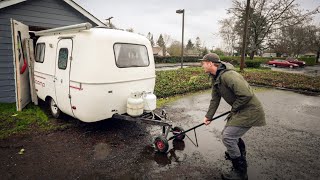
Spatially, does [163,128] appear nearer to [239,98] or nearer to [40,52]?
[239,98]

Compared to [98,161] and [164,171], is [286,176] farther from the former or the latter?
[98,161]

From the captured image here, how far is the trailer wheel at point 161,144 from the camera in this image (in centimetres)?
463

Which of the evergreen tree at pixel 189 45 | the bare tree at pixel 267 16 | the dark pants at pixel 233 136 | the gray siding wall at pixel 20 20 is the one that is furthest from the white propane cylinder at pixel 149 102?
the evergreen tree at pixel 189 45

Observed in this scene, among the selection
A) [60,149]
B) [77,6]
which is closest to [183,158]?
[60,149]

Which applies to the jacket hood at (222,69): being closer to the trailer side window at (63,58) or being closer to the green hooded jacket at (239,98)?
the green hooded jacket at (239,98)

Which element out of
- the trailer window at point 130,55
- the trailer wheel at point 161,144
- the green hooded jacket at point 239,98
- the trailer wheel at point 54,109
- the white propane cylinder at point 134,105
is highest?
the trailer window at point 130,55

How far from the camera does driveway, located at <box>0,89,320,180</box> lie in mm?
4039

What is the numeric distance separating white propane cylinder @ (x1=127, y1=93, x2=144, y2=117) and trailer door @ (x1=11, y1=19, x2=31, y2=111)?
4.05m

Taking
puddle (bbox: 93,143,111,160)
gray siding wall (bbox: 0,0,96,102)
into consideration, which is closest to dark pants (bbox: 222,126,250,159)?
puddle (bbox: 93,143,111,160)

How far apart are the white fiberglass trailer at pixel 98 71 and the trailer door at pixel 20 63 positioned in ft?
4.44

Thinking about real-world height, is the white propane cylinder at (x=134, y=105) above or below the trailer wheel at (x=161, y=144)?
above

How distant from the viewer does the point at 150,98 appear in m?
5.42

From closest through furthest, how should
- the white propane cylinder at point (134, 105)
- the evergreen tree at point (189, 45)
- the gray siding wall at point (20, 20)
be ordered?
the white propane cylinder at point (134, 105)
the gray siding wall at point (20, 20)
the evergreen tree at point (189, 45)

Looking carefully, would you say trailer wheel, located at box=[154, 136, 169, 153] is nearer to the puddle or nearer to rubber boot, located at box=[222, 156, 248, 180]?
the puddle
